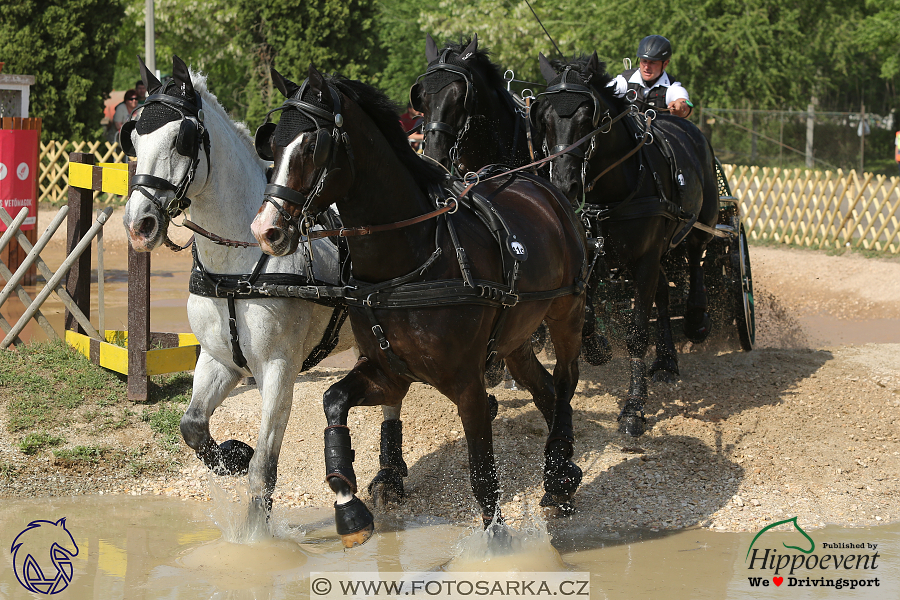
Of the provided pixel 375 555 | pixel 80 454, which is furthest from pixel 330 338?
pixel 80 454

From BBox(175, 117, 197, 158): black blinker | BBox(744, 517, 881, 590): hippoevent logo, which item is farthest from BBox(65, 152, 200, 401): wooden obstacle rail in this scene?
BBox(744, 517, 881, 590): hippoevent logo

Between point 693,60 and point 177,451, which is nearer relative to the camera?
point 177,451

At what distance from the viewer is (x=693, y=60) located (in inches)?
866

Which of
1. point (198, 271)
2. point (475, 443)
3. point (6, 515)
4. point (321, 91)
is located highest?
point (321, 91)

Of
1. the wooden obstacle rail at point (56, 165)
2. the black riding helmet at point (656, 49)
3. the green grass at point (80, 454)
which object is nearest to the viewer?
the green grass at point (80, 454)

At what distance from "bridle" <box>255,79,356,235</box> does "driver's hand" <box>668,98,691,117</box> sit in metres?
4.88

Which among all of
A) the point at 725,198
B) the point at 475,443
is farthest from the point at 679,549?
the point at 725,198

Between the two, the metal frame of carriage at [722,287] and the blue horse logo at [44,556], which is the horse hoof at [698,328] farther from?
the blue horse logo at [44,556]

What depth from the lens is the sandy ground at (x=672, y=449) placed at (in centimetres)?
539

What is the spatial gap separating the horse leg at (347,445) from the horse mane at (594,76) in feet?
9.47

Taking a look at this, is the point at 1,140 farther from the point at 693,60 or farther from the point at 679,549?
the point at 693,60

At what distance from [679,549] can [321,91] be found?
2950mm

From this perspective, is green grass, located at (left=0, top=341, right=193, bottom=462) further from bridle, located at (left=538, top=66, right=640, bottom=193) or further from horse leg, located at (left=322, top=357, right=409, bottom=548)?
bridle, located at (left=538, top=66, right=640, bottom=193)

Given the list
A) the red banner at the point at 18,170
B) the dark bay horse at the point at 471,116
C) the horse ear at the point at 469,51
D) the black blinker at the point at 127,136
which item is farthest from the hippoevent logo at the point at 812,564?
the red banner at the point at 18,170
